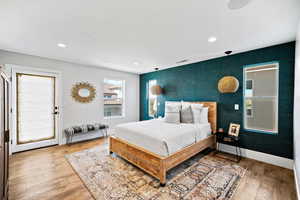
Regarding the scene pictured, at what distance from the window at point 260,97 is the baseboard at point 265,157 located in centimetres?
53

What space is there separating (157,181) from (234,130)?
2.24 metres

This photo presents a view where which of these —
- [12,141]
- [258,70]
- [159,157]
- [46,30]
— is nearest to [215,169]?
[159,157]

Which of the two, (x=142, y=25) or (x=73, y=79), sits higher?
(x=142, y=25)

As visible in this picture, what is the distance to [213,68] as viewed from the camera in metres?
3.54

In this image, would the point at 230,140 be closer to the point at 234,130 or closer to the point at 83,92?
the point at 234,130

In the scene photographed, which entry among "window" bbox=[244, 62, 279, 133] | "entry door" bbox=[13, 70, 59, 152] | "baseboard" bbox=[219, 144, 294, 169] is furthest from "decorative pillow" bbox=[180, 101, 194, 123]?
"entry door" bbox=[13, 70, 59, 152]

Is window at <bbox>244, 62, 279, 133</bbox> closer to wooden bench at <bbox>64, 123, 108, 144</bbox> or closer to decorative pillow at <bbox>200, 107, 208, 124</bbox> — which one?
decorative pillow at <bbox>200, 107, 208, 124</bbox>

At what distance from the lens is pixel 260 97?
2.84 m

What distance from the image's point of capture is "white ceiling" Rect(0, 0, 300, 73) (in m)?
1.54

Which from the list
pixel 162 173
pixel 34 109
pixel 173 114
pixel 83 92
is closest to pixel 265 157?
pixel 173 114

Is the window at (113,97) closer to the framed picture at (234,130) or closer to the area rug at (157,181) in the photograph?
the area rug at (157,181)

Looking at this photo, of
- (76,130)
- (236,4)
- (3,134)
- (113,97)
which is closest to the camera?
(3,134)

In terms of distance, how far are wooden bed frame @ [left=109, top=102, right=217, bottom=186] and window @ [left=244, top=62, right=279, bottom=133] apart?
111 centimetres

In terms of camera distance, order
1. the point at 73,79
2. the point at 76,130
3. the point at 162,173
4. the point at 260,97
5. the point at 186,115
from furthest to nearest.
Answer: the point at 73,79 → the point at 76,130 → the point at 186,115 → the point at 260,97 → the point at 162,173
